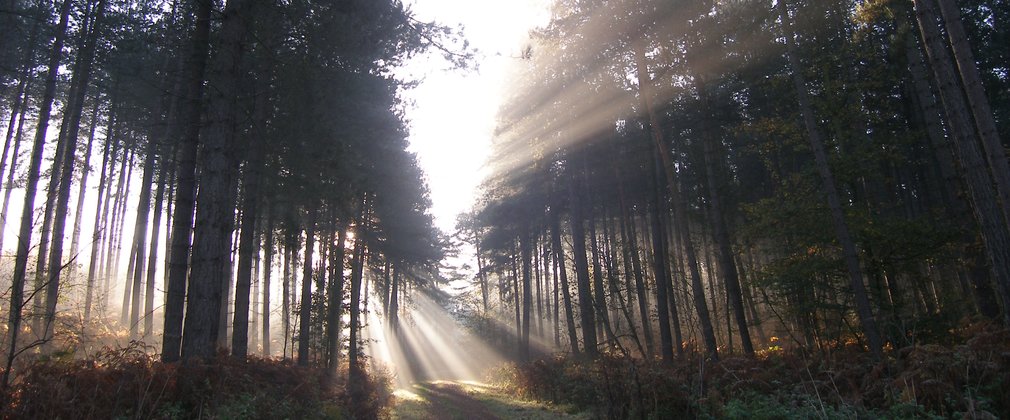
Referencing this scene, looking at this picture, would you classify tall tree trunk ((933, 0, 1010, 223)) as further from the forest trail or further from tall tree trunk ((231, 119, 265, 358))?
tall tree trunk ((231, 119, 265, 358))

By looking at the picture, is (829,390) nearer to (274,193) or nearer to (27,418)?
(27,418)

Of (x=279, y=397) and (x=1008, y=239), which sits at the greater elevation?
(x=1008, y=239)

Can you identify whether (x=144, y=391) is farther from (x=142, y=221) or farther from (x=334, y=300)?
(x=142, y=221)

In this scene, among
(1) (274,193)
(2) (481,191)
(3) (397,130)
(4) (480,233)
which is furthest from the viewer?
(4) (480,233)

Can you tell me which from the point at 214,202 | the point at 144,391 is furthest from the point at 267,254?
the point at 144,391

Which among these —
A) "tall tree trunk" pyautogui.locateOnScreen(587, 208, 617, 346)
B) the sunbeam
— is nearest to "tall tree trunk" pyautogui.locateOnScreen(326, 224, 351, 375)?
"tall tree trunk" pyautogui.locateOnScreen(587, 208, 617, 346)

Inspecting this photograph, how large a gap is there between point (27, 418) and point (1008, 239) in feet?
41.7

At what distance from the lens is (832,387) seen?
24.8 feet

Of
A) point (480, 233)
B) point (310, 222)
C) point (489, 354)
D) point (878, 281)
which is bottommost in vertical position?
point (489, 354)

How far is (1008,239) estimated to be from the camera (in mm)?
7609

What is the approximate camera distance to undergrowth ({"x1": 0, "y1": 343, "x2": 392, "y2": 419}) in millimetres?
5059

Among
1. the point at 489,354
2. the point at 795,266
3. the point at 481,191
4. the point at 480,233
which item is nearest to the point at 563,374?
the point at 795,266

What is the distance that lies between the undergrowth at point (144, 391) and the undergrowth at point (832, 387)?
16.2ft

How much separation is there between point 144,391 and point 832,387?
9305 millimetres
